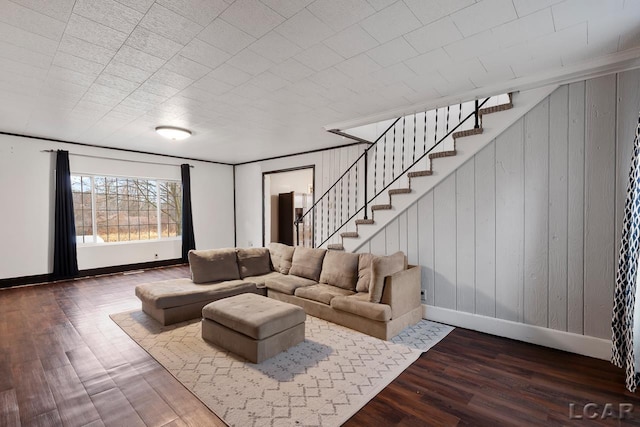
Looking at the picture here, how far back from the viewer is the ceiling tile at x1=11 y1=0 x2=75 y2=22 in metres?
1.91

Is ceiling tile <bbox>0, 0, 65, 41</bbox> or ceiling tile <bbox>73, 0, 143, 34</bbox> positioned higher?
ceiling tile <bbox>0, 0, 65, 41</bbox>

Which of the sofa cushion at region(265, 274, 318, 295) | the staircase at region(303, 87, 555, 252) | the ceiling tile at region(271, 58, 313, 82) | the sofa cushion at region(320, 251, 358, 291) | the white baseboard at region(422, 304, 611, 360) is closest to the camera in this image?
the ceiling tile at region(271, 58, 313, 82)

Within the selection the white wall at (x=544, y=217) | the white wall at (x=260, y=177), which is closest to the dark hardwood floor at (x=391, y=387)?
the white wall at (x=544, y=217)

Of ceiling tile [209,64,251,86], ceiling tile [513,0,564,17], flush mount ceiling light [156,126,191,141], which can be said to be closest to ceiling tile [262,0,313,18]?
ceiling tile [209,64,251,86]

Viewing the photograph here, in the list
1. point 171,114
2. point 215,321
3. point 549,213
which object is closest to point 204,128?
point 171,114

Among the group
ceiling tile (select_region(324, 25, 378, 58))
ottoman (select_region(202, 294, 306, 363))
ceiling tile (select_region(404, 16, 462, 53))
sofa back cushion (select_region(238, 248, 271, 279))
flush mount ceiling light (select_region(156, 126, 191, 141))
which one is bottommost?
ottoman (select_region(202, 294, 306, 363))

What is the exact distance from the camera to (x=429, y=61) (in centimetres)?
271

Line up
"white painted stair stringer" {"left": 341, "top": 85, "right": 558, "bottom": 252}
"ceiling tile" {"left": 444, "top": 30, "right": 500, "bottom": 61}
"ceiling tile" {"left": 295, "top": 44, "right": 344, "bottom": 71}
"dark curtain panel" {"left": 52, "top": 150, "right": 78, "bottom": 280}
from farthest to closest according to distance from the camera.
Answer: "dark curtain panel" {"left": 52, "top": 150, "right": 78, "bottom": 280} < "white painted stair stringer" {"left": 341, "top": 85, "right": 558, "bottom": 252} < "ceiling tile" {"left": 295, "top": 44, "right": 344, "bottom": 71} < "ceiling tile" {"left": 444, "top": 30, "right": 500, "bottom": 61}

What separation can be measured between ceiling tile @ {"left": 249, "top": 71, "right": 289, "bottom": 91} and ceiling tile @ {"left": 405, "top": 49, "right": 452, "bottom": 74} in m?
1.25

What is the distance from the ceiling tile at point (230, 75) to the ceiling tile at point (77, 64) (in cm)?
101

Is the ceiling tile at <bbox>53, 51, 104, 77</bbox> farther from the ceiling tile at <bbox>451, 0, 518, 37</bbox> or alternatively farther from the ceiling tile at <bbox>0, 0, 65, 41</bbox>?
the ceiling tile at <bbox>451, 0, 518, 37</bbox>

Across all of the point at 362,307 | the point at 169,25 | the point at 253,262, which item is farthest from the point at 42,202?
the point at 362,307

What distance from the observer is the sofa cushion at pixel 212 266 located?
4.35 meters

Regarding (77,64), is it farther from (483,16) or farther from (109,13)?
(483,16)
